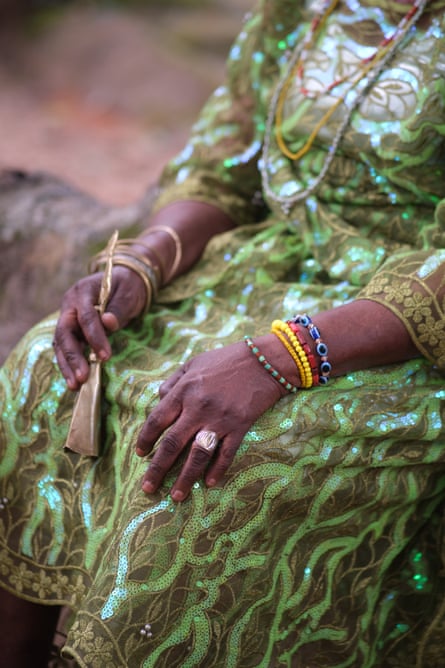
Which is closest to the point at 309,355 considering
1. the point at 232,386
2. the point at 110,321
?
the point at 232,386

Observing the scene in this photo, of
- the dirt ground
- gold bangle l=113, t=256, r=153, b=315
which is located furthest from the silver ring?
the dirt ground

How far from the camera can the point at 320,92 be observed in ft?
5.46

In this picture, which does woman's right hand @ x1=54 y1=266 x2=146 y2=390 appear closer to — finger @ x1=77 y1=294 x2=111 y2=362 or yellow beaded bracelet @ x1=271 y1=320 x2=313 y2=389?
finger @ x1=77 y1=294 x2=111 y2=362

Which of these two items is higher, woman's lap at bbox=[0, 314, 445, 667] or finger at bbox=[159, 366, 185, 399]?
finger at bbox=[159, 366, 185, 399]

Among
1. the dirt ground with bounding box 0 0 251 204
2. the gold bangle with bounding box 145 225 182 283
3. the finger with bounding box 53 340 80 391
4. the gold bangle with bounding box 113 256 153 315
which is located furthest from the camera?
the dirt ground with bounding box 0 0 251 204

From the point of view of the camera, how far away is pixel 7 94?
661 centimetres

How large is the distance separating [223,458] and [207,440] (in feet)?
0.12

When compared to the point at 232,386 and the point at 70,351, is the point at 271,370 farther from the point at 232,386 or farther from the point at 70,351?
the point at 70,351

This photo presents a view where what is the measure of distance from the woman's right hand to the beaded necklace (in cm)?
37

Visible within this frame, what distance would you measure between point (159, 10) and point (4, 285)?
5.68 metres

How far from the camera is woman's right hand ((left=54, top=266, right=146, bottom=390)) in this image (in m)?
1.51

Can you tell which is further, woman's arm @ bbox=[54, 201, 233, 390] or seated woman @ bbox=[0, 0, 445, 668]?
woman's arm @ bbox=[54, 201, 233, 390]

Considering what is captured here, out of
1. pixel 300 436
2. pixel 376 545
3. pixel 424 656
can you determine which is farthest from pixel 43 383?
pixel 424 656

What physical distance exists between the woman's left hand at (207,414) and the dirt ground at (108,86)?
10.7 ft
